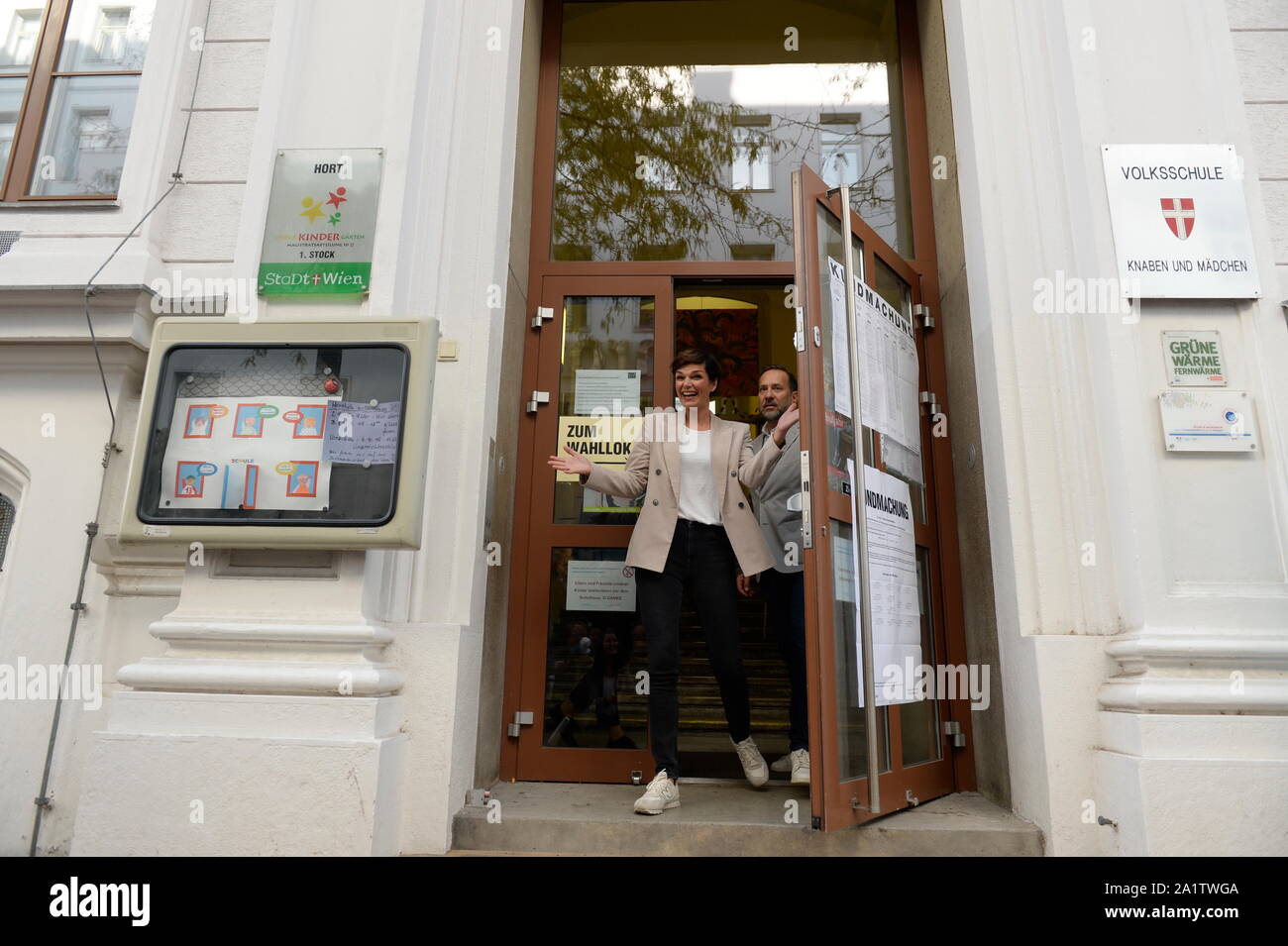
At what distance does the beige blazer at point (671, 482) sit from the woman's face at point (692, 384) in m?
0.11

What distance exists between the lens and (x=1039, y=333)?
351 centimetres

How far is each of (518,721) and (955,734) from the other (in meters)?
2.06

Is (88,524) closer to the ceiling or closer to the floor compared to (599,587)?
closer to the ceiling

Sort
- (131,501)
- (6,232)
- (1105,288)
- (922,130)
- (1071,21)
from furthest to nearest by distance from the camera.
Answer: (922,130)
(6,232)
(1071,21)
(1105,288)
(131,501)

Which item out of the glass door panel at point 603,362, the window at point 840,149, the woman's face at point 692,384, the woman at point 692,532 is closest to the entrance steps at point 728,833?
the woman at point 692,532

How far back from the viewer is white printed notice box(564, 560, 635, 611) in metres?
4.23

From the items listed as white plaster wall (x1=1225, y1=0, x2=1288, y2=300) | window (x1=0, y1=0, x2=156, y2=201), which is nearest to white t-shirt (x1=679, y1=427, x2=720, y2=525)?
white plaster wall (x1=1225, y1=0, x2=1288, y2=300)

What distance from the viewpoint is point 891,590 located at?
11.2 ft

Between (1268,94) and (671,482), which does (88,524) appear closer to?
(671,482)

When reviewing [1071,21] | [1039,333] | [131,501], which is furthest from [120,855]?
[1071,21]

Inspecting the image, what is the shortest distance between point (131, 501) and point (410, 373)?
115 centimetres

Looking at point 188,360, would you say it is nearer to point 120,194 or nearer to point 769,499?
point 120,194
